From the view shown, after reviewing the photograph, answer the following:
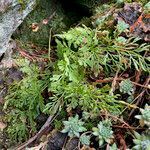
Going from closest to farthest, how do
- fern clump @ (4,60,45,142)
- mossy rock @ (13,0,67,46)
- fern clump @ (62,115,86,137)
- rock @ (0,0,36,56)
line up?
fern clump @ (62,115,86,137), rock @ (0,0,36,56), fern clump @ (4,60,45,142), mossy rock @ (13,0,67,46)

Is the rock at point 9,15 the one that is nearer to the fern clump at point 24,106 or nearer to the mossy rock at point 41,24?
the fern clump at point 24,106

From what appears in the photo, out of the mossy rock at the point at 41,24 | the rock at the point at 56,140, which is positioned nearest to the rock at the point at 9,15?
the mossy rock at the point at 41,24

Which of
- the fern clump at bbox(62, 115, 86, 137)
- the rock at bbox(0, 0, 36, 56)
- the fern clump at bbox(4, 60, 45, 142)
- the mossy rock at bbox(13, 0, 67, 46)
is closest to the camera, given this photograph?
the fern clump at bbox(62, 115, 86, 137)

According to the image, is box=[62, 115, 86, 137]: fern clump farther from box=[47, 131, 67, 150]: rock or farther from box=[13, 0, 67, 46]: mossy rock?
box=[13, 0, 67, 46]: mossy rock

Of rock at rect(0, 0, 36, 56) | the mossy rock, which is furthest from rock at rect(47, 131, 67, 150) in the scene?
the mossy rock

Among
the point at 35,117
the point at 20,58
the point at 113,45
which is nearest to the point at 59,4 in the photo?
the point at 20,58

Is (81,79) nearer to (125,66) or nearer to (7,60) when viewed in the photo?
(125,66)

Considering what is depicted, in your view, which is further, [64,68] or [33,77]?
[33,77]

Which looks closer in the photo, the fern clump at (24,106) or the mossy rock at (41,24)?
the fern clump at (24,106)
